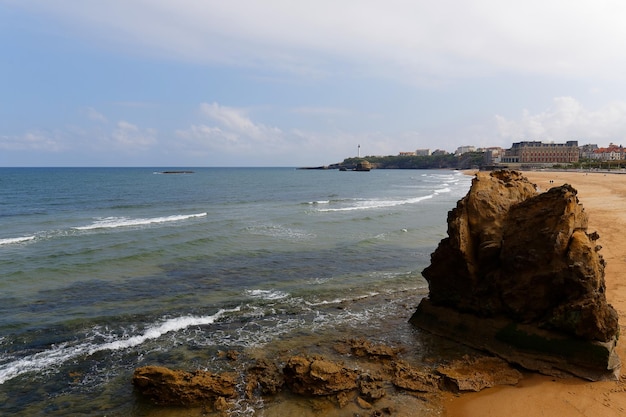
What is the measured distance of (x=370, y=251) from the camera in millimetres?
23094

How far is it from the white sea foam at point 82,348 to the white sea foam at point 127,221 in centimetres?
2093

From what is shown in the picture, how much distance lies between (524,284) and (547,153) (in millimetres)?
172479

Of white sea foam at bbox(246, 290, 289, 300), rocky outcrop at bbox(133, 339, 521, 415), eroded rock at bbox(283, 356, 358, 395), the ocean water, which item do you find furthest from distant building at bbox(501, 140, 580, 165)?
eroded rock at bbox(283, 356, 358, 395)

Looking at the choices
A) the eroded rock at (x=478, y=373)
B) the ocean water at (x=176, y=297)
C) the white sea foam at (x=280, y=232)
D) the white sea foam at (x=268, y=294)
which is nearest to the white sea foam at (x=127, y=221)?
the ocean water at (x=176, y=297)

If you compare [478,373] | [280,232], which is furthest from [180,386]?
[280,232]

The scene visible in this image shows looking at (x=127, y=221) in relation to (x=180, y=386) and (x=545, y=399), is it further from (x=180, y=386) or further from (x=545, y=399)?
(x=545, y=399)

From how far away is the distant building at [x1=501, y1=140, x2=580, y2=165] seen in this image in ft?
521

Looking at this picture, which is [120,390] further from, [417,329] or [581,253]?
[581,253]

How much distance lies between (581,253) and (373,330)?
5.57 m

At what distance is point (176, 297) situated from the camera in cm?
1567

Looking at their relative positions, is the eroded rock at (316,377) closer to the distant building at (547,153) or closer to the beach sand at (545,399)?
the beach sand at (545,399)

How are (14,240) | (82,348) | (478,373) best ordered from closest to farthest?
(478,373) < (82,348) < (14,240)

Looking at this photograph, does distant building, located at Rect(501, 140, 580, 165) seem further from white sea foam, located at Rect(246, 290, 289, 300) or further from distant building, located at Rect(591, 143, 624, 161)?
white sea foam, located at Rect(246, 290, 289, 300)

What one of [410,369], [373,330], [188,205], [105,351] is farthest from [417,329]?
[188,205]
